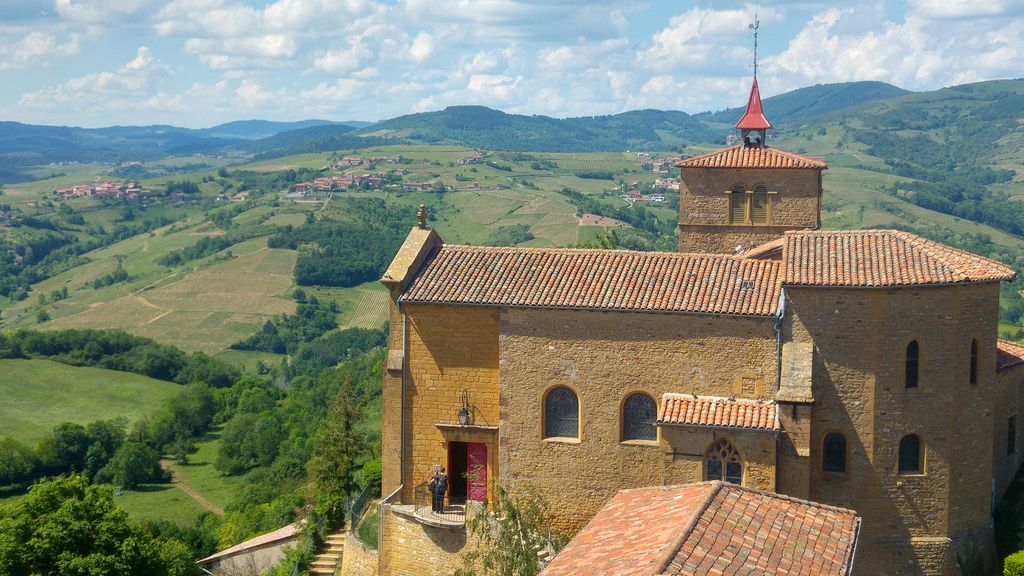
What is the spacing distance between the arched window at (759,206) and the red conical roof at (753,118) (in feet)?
8.78

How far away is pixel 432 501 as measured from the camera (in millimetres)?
30531

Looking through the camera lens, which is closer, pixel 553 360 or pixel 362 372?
pixel 553 360

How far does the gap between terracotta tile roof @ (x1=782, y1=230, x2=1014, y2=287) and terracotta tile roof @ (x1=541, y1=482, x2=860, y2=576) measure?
636 centimetres

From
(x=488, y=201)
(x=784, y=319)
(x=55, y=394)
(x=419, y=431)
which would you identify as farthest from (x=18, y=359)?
(x=784, y=319)

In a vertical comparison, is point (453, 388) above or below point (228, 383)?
above

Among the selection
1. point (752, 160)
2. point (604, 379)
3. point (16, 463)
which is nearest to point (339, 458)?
point (604, 379)

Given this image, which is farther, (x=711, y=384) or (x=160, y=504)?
(x=160, y=504)

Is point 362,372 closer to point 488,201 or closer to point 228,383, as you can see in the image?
point 228,383

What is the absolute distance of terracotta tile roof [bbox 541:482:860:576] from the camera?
1923 centimetres

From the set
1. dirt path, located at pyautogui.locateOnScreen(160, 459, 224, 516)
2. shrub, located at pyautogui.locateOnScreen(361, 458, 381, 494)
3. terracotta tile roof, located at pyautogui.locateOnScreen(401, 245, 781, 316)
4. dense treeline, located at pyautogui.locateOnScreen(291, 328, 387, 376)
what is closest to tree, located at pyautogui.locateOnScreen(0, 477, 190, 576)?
shrub, located at pyautogui.locateOnScreen(361, 458, 381, 494)

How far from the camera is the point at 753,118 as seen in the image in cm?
3928

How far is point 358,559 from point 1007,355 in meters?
19.5

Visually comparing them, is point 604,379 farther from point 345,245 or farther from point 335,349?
point 345,245

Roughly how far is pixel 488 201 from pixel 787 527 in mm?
154903
